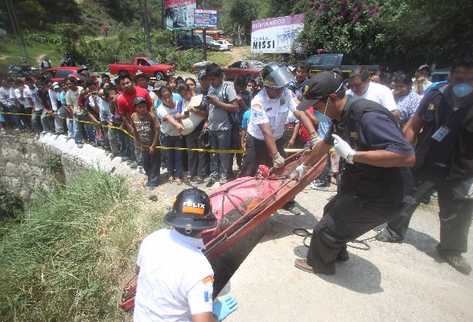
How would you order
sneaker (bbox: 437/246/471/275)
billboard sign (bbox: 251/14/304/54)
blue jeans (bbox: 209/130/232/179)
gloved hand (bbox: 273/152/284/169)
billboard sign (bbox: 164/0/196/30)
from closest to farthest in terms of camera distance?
sneaker (bbox: 437/246/471/275) → gloved hand (bbox: 273/152/284/169) → blue jeans (bbox: 209/130/232/179) → billboard sign (bbox: 251/14/304/54) → billboard sign (bbox: 164/0/196/30)

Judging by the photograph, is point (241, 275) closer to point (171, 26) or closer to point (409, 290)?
point (409, 290)

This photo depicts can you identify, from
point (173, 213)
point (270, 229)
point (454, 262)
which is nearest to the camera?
point (173, 213)

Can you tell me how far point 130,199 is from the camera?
5.45 meters

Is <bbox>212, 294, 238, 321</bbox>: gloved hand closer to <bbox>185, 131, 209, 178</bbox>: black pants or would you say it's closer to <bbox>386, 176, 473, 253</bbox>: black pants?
<bbox>386, 176, 473, 253</bbox>: black pants

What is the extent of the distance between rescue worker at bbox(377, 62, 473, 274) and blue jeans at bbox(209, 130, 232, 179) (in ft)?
8.38

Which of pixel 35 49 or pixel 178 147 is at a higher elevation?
pixel 35 49

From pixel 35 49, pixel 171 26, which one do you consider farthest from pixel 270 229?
pixel 35 49

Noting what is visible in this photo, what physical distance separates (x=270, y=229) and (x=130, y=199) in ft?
7.38

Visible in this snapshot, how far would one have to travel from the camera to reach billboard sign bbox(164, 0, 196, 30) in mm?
27812

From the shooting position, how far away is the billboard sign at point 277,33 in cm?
1644

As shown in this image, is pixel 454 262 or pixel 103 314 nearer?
pixel 454 262

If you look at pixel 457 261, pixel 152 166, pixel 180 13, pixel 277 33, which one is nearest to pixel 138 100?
pixel 152 166

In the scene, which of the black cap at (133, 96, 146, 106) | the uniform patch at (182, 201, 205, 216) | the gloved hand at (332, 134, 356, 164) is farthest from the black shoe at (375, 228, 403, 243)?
the black cap at (133, 96, 146, 106)

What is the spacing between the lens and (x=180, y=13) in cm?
2866
